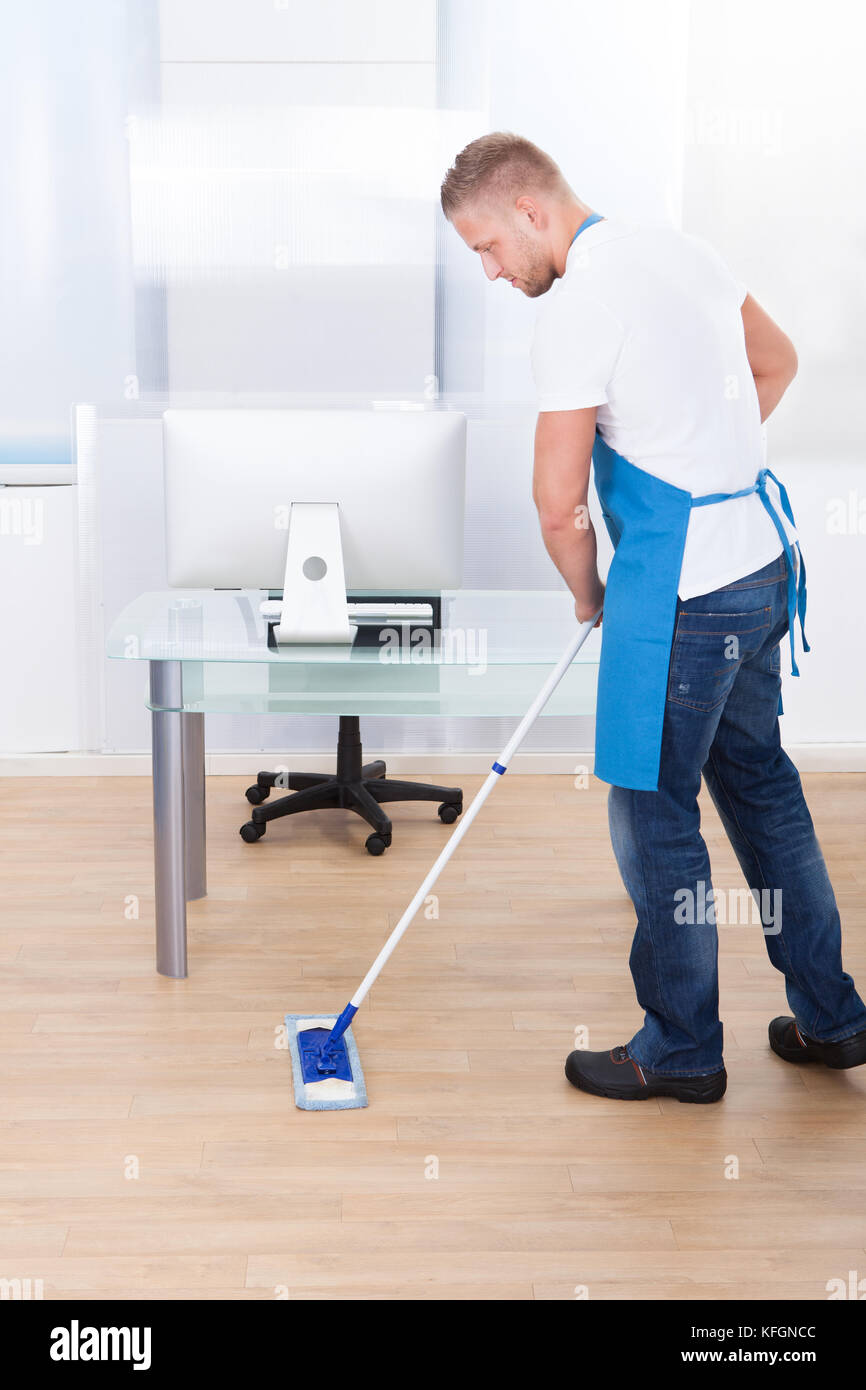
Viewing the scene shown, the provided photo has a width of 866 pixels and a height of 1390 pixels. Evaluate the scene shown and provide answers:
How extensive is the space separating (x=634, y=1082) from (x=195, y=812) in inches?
49.0

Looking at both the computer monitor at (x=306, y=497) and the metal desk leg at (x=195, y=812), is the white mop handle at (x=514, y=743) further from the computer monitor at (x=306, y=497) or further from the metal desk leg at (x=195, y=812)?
the metal desk leg at (x=195, y=812)

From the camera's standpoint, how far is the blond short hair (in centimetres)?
191

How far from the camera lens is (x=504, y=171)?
1.91 m

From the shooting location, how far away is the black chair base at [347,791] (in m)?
3.47

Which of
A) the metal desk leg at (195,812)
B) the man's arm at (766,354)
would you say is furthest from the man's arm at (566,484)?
the metal desk leg at (195,812)

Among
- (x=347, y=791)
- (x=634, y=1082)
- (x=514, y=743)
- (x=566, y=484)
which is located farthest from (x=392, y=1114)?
(x=347, y=791)

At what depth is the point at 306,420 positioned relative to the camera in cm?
248

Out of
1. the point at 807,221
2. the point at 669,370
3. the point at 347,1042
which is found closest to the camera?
the point at 669,370

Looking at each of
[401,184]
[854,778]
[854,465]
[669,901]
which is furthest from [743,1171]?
[401,184]

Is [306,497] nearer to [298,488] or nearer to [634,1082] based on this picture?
[298,488]

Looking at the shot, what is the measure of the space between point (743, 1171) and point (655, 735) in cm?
66

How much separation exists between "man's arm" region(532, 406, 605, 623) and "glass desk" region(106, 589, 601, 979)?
13.8 inches

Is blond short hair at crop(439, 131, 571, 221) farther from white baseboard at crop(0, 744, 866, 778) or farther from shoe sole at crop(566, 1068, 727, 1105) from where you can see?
white baseboard at crop(0, 744, 866, 778)
